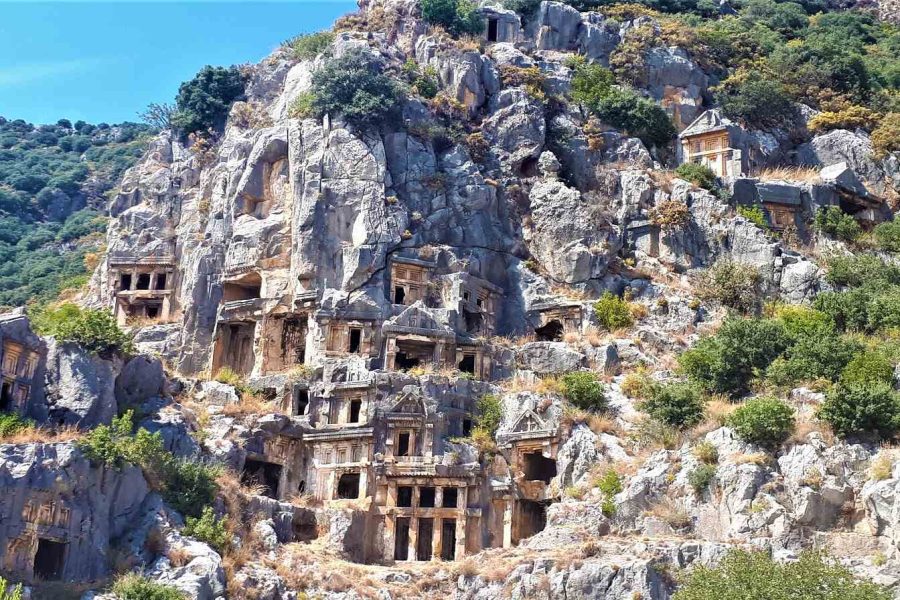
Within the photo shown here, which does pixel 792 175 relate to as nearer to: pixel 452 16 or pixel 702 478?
pixel 452 16

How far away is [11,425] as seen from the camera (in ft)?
132

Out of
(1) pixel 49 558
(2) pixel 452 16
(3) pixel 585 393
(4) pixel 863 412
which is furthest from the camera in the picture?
(2) pixel 452 16

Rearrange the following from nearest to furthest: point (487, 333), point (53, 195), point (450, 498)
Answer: point (450, 498) < point (487, 333) < point (53, 195)

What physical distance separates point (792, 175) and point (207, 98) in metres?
39.5

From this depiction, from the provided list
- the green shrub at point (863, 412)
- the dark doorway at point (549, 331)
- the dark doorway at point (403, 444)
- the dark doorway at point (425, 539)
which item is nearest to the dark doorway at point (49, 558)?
the dark doorway at point (425, 539)

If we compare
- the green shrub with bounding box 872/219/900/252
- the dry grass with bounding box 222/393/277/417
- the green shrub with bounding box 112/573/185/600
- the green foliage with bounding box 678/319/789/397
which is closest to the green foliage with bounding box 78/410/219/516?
the green shrub with bounding box 112/573/185/600

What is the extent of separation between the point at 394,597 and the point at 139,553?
32.1 feet

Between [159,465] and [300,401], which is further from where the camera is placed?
[300,401]

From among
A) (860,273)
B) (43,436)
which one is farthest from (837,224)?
(43,436)

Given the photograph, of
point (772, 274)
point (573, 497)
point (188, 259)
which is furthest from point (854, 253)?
point (188, 259)

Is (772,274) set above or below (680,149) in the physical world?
below

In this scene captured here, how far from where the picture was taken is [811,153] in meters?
71.8

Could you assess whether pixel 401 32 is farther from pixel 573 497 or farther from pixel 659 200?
pixel 573 497

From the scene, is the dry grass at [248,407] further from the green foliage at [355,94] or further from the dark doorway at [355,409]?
the green foliage at [355,94]
